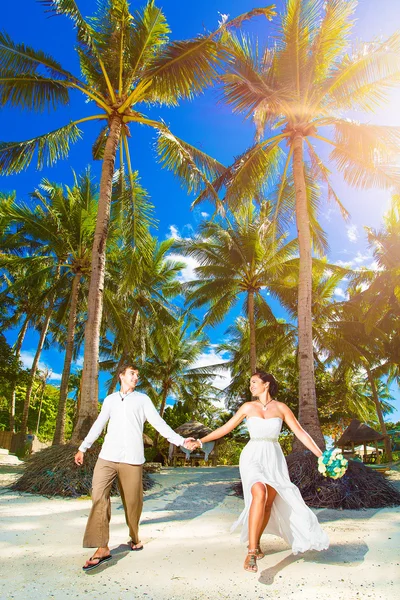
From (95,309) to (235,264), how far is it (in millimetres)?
11078

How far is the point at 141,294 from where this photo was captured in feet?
70.9

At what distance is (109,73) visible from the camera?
10.8 metres

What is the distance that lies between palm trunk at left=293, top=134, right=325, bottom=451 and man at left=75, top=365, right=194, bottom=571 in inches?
210

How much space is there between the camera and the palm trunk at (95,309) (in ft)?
28.5

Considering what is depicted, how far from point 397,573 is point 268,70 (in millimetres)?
11463

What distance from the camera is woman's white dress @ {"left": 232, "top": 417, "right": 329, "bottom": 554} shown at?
150 inches

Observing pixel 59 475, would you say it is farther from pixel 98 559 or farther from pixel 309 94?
pixel 309 94

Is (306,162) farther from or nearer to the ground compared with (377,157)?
farther from the ground

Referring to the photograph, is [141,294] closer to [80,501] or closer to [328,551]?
[80,501]

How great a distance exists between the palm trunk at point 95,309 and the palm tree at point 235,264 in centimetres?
826

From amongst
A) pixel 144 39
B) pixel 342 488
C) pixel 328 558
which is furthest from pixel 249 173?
pixel 328 558

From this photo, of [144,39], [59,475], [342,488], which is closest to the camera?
[342,488]

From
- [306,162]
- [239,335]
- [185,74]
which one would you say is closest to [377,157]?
[306,162]

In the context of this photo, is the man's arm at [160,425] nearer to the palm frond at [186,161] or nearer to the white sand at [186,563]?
the white sand at [186,563]
